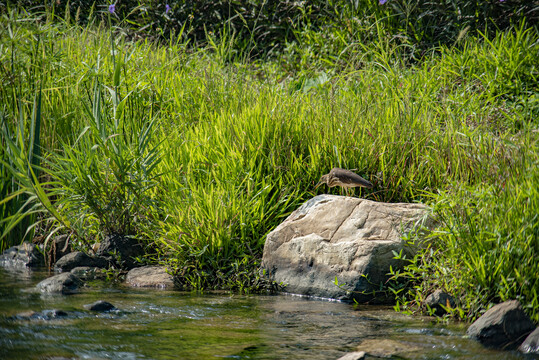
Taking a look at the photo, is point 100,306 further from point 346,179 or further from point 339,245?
point 346,179

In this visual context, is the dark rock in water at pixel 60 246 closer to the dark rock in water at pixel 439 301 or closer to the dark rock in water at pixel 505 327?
the dark rock in water at pixel 439 301

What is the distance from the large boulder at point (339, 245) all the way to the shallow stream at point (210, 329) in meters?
0.17

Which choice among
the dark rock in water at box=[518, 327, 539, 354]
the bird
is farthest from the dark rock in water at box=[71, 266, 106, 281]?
the dark rock in water at box=[518, 327, 539, 354]

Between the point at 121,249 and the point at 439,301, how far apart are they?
2.56 metres

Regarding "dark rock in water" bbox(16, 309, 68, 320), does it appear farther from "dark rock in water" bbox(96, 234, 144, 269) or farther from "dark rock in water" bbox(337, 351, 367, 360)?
"dark rock in water" bbox(337, 351, 367, 360)

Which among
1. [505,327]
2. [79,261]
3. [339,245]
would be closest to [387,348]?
[505,327]

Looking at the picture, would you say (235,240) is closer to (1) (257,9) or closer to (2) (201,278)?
(2) (201,278)

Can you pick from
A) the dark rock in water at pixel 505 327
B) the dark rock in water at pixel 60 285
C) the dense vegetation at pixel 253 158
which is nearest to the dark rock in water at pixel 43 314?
the dark rock in water at pixel 60 285

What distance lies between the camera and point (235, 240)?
14.7ft

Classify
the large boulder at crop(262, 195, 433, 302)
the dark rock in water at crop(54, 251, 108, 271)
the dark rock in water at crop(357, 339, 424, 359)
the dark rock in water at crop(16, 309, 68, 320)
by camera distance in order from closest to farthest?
the dark rock in water at crop(357, 339, 424, 359) → the dark rock in water at crop(16, 309, 68, 320) → the large boulder at crop(262, 195, 433, 302) → the dark rock in water at crop(54, 251, 108, 271)

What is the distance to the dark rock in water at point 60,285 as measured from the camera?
4.02m

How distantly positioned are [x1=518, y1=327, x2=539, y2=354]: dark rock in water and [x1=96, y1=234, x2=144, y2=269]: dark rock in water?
9.91 feet

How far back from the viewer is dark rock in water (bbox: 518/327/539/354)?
2.89 m

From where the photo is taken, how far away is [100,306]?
3572mm
